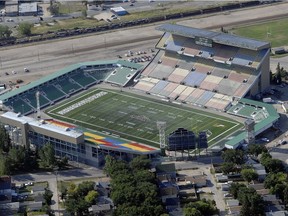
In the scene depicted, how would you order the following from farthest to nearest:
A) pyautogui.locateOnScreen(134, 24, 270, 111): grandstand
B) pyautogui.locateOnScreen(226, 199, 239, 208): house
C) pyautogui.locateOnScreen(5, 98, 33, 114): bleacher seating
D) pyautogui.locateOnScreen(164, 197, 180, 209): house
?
pyautogui.locateOnScreen(134, 24, 270, 111): grandstand → pyautogui.locateOnScreen(5, 98, 33, 114): bleacher seating → pyautogui.locateOnScreen(164, 197, 180, 209): house → pyautogui.locateOnScreen(226, 199, 239, 208): house

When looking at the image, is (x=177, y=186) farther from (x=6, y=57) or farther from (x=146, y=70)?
(x=6, y=57)

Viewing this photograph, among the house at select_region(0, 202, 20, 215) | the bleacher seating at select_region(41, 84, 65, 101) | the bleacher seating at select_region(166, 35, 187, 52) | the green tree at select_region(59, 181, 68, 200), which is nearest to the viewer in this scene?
the house at select_region(0, 202, 20, 215)

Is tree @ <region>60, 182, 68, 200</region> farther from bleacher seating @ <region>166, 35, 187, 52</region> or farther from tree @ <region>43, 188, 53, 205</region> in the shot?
bleacher seating @ <region>166, 35, 187, 52</region>

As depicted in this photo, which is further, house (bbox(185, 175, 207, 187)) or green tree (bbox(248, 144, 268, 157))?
green tree (bbox(248, 144, 268, 157))

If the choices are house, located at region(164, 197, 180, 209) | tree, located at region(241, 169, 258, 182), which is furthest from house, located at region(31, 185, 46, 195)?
tree, located at region(241, 169, 258, 182)

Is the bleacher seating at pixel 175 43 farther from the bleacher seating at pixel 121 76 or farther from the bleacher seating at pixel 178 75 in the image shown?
the bleacher seating at pixel 121 76

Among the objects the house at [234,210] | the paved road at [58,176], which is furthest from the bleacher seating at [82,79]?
the house at [234,210]

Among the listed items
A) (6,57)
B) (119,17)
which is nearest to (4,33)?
(6,57)
